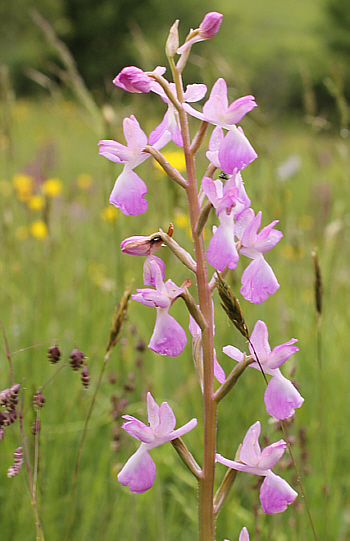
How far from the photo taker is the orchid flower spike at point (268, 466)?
2.41 feet

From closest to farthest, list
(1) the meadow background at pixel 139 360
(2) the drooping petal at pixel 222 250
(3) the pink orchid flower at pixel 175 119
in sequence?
(2) the drooping petal at pixel 222 250 → (3) the pink orchid flower at pixel 175 119 → (1) the meadow background at pixel 139 360

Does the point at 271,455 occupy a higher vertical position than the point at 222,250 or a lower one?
lower

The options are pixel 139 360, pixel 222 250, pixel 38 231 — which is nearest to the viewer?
pixel 222 250

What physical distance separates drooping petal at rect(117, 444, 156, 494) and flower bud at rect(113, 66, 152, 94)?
50 cm

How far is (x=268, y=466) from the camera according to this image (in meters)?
0.74

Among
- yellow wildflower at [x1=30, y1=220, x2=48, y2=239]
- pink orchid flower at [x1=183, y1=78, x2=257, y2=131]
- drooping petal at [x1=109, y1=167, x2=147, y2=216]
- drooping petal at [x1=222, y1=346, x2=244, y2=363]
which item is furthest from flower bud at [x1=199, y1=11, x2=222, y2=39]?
yellow wildflower at [x1=30, y1=220, x2=48, y2=239]

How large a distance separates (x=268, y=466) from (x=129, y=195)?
419 millimetres

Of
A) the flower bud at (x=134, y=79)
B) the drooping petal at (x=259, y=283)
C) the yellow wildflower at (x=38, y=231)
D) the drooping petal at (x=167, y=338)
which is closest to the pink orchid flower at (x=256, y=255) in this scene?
the drooping petal at (x=259, y=283)

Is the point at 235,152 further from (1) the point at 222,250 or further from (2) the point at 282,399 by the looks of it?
(2) the point at 282,399

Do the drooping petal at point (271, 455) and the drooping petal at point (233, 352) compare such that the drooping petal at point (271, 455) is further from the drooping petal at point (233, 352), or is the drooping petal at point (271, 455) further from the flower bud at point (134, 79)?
the flower bud at point (134, 79)

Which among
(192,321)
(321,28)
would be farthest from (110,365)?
(321,28)

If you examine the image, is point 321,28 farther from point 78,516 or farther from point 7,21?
point 78,516

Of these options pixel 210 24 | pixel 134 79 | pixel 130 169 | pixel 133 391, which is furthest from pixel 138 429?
pixel 133 391

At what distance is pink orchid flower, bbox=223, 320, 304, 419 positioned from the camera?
0.73 metres
